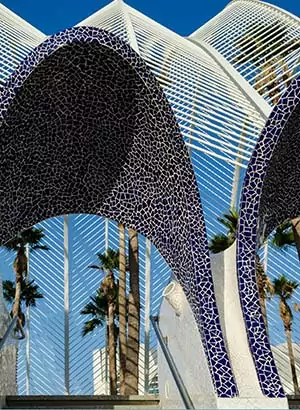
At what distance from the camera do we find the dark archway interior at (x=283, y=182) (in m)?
9.40

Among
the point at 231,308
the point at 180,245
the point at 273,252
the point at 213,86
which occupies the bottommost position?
the point at 231,308

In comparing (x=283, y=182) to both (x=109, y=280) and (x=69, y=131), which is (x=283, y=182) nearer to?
(x=69, y=131)

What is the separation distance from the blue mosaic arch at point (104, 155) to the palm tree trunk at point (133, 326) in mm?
8499

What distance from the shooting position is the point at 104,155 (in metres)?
10.6

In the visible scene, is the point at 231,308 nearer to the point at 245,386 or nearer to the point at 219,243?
the point at 245,386

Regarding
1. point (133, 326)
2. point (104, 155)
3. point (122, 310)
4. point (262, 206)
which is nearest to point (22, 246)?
point (122, 310)

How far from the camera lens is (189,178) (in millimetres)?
9484

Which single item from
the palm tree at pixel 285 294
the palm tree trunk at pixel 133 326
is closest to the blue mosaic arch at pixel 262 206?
the palm tree trunk at pixel 133 326

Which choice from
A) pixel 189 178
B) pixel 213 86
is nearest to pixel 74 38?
pixel 189 178

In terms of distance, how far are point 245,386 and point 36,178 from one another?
4.78m

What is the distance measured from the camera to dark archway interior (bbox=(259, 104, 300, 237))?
30.8 feet

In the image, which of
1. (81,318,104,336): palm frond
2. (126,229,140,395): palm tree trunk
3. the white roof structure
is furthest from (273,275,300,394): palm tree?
(126,229,140,395): palm tree trunk

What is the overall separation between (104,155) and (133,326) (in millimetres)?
9836

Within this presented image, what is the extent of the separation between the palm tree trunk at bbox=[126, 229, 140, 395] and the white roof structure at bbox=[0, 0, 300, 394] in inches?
117
